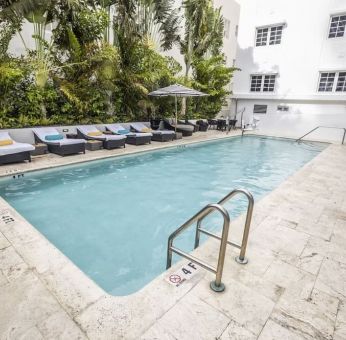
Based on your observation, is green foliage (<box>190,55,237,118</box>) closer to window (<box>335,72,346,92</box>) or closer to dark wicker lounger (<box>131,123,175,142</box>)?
dark wicker lounger (<box>131,123,175,142</box>)

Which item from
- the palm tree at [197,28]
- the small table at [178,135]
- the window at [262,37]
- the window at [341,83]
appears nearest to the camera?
the small table at [178,135]

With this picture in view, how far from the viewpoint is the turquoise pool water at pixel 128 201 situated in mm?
3861

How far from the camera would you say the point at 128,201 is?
5969mm

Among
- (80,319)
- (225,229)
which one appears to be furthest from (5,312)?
(225,229)

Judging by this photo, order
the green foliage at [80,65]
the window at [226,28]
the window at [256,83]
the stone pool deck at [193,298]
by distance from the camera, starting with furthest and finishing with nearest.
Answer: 1. the window at [226,28]
2. the window at [256,83]
3. the green foliage at [80,65]
4. the stone pool deck at [193,298]

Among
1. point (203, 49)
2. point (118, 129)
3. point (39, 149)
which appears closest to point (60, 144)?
point (39, 149)

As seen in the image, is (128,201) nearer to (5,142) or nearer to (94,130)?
(5,142)

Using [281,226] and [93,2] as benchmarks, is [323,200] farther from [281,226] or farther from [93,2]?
[93,2]

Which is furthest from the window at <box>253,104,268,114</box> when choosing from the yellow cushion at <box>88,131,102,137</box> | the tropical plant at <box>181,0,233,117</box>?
the yellow cushion at <box>88,131,102,137</box>

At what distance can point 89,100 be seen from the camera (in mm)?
10953

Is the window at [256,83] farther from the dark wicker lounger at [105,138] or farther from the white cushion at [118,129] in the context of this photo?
the dark wicker lounger at [105,138]

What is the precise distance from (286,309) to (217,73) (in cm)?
1825

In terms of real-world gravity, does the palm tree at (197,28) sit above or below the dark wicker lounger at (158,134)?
above

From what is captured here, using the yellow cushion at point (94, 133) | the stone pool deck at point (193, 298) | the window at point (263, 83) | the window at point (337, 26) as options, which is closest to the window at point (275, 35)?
the window at point (263, 83)
